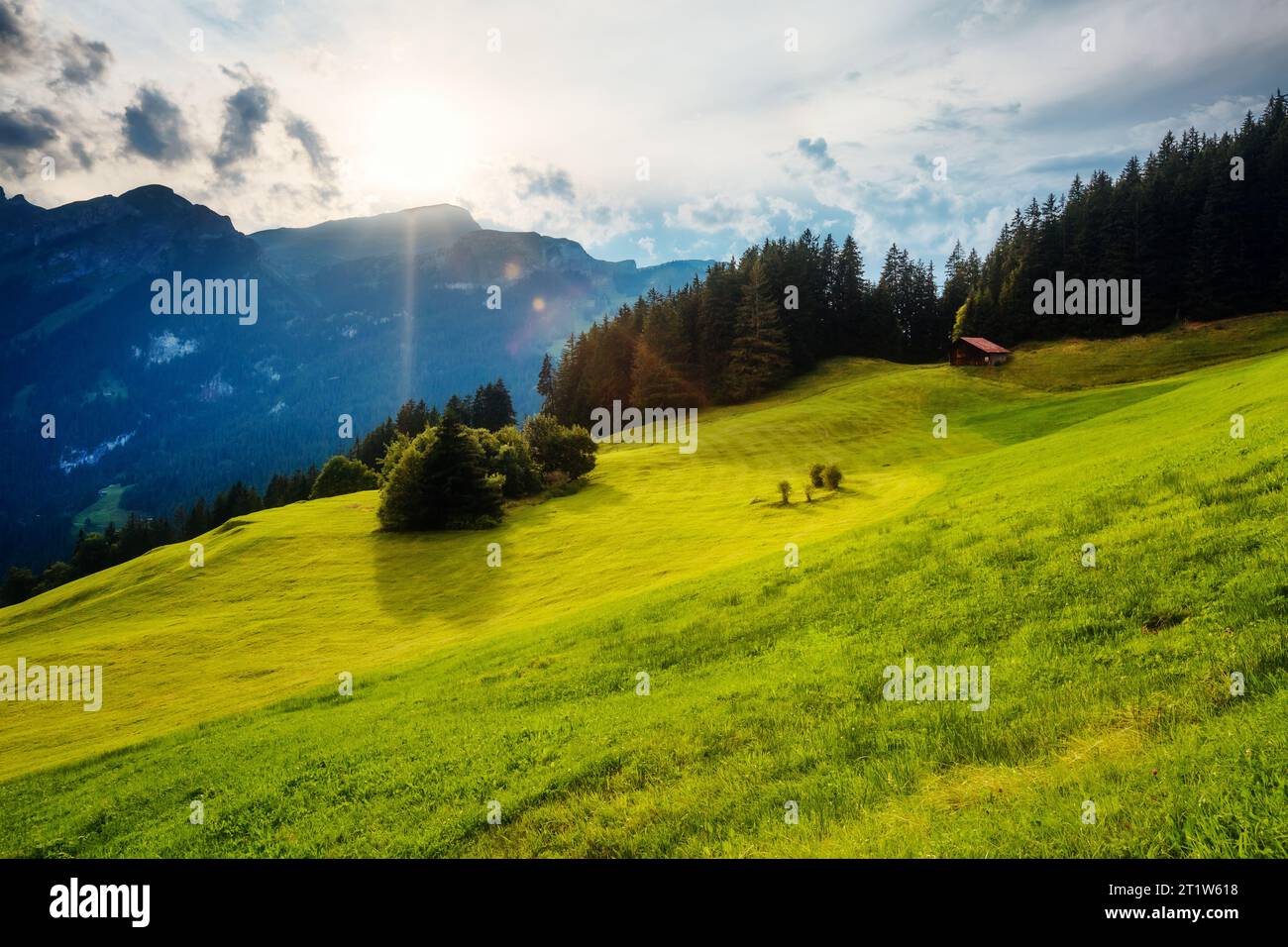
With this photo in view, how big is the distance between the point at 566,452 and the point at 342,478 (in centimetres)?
4431

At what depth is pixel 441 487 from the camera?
54875 mm

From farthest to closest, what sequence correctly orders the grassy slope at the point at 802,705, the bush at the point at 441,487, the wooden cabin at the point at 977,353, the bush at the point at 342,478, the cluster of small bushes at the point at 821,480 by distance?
the wooden cabin at the point at 977,353
the bush at the point at 342,478
the bush at the point at 441,487
the cluster of small bushes at the point at 821,480
the grassy slope at the point at 802,705

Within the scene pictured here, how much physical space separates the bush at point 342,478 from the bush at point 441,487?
37.0 m

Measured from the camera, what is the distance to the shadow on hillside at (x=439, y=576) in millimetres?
34188

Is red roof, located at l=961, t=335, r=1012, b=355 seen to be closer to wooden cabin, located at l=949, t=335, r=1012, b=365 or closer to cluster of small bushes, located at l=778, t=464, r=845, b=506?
wooden cabin, located at l=949, t=335, r=1012, b=365

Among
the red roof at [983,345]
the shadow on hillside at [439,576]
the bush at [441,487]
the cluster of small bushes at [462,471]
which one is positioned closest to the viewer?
the shadow on hillside at [439,576]

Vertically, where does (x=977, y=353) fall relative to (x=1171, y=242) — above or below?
below

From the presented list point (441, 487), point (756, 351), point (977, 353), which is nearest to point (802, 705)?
point (441, 487)

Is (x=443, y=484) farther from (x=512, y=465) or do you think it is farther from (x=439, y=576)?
(x=439, y=576)

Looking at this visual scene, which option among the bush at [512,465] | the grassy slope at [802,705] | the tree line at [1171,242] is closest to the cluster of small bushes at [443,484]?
the bush at [512,465]

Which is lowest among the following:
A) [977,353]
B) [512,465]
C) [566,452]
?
[512,465]

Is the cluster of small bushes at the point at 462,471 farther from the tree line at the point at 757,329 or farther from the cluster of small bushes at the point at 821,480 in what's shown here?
the tree line at the point at 757,329

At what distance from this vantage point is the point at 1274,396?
21.3m

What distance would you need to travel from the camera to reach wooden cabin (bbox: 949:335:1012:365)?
88.8m
